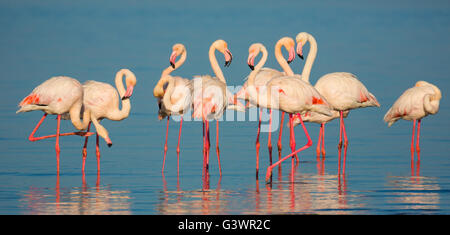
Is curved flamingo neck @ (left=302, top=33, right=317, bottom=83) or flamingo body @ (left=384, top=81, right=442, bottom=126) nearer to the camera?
curved flamingo neck @ (left=302, top=33, right=317, bottom=83)

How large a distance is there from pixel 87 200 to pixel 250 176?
9.19 ft

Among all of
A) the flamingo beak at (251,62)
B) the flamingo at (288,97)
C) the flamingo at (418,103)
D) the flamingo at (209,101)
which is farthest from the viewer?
the flamingo at (418,103)

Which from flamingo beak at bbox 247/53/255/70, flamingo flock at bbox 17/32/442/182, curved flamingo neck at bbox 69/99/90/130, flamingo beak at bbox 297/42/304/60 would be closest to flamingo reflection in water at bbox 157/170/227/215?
flamingo flock at bbox 17/32/442/182

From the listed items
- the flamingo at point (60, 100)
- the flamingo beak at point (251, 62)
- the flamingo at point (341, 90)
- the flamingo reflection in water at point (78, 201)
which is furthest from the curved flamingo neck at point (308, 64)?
the flamingo reflection in water at point (78, 201)

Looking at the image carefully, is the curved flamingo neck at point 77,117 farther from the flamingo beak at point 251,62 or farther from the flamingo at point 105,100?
the flamingo beak at point 251,62

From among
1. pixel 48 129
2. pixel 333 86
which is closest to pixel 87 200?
pixel 333 86

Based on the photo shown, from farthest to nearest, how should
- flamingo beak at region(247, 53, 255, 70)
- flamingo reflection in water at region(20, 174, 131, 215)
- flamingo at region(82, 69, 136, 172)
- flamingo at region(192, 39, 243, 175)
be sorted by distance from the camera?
1. flamingo at region(82, 69, 136, 172)
2. flamingo at region(192, 39, 243, 175)
3. flamingo beak at region(247, 53, 255, 70)
4. flamingo reflection in water at region(20, 174, 131, 215)

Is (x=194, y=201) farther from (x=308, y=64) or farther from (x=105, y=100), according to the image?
(x=308, y=64)

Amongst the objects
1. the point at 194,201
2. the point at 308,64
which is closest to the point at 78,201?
the point at 194,201

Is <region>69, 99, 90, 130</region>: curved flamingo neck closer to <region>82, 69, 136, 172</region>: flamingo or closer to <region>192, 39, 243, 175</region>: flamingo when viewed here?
<region>82, 69, 136, 172</region>: flamingo

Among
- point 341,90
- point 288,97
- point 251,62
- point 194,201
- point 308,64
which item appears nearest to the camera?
point 194,201

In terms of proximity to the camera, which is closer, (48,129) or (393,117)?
(393,117)

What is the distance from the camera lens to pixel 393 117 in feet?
50.0
